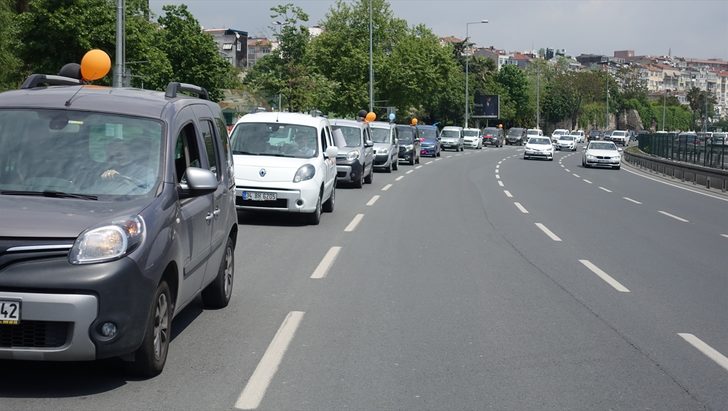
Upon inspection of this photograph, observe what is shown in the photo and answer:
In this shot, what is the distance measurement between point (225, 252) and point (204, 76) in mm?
68652

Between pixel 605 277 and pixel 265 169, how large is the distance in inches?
256

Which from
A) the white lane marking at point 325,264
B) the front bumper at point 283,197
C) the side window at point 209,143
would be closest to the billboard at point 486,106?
the front bumper at point 283,197

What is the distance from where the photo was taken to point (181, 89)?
7.82 m

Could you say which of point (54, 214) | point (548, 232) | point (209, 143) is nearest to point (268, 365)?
point (54, 214)

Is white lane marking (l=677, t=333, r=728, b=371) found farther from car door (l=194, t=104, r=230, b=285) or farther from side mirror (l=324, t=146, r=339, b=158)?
side mirror (l=324, t=146, r=339, b=158)

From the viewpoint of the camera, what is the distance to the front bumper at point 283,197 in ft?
50.0

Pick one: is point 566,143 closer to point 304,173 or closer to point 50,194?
point 304,173

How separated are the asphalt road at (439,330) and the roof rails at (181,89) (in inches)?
71.5

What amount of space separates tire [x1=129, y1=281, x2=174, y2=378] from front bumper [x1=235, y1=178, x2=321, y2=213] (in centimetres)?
907

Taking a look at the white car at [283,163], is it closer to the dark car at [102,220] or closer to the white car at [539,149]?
the dark car at [102,220]

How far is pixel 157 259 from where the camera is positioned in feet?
18.6

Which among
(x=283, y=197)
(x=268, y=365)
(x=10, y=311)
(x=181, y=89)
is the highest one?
(x=181, y=89)

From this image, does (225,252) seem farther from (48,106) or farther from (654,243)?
(654,243)

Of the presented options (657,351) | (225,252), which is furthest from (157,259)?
(657,351)
